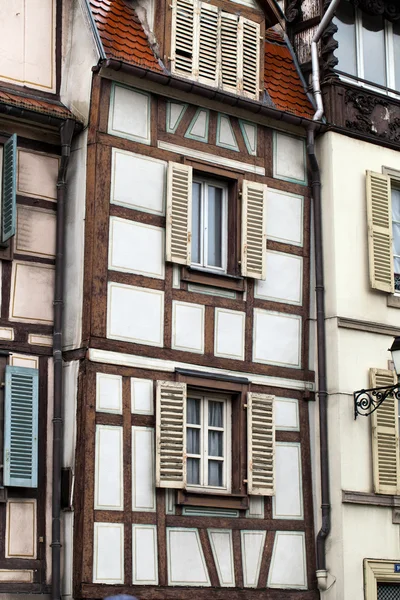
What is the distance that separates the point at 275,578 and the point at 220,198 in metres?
4.66

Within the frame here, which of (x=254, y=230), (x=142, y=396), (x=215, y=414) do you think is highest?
(x=254, y=230)

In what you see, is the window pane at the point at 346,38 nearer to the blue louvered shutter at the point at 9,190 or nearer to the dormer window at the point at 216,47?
the dormer window at the point at 216,47

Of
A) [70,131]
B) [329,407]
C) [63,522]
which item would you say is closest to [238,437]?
[329,407]

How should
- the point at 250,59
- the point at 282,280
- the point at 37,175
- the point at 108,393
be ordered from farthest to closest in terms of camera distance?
the point at 250,59 < the point at 282,280 < the point at 37,175 < the point at 108,393

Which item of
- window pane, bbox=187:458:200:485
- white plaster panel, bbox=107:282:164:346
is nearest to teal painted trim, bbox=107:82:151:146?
white plaster panel, bbox=107:282:164:346

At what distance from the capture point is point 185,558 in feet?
52.5

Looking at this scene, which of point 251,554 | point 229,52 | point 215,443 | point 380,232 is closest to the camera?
point 251,554

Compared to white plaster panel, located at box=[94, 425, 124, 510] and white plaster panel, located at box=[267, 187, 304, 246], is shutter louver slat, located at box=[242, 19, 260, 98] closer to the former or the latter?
white plaster panel, located at box=[267, 187, 304, 246]

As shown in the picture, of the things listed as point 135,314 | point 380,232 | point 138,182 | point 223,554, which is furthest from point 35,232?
point 380,232

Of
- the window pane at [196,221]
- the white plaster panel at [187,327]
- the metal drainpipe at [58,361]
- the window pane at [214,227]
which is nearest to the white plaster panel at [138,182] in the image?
the metal drainpipe at [58,361]

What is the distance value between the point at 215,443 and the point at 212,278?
6.40ft

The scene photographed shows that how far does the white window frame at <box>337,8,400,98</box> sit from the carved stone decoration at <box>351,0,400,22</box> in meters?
0.10

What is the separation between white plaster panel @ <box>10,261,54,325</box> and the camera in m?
15.9

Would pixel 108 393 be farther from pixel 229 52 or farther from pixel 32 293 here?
pixel 229 52
